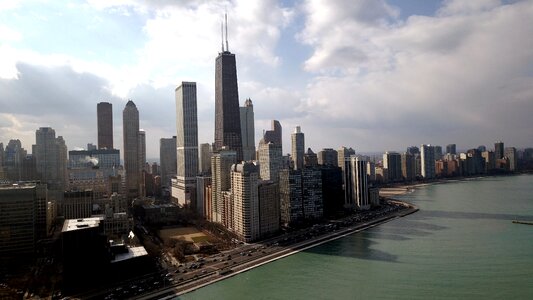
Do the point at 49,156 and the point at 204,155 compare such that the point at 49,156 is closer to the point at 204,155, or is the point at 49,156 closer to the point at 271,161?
the point at 204,155

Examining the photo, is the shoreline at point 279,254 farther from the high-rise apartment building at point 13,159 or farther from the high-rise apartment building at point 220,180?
the high-rise apartment building at point 13,159

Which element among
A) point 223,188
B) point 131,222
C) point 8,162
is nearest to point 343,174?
point 223,188

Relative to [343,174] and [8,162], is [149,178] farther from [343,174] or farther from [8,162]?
[343,174]

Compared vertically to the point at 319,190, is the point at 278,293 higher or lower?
lower

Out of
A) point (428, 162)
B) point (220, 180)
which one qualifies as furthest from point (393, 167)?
point (220, 180)

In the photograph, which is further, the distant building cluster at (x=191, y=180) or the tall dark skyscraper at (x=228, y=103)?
the tall dark skyscraper at (x=228, y=103)

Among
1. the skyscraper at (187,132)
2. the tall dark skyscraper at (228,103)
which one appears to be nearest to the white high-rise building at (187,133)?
the skyscraper at (187,132)
